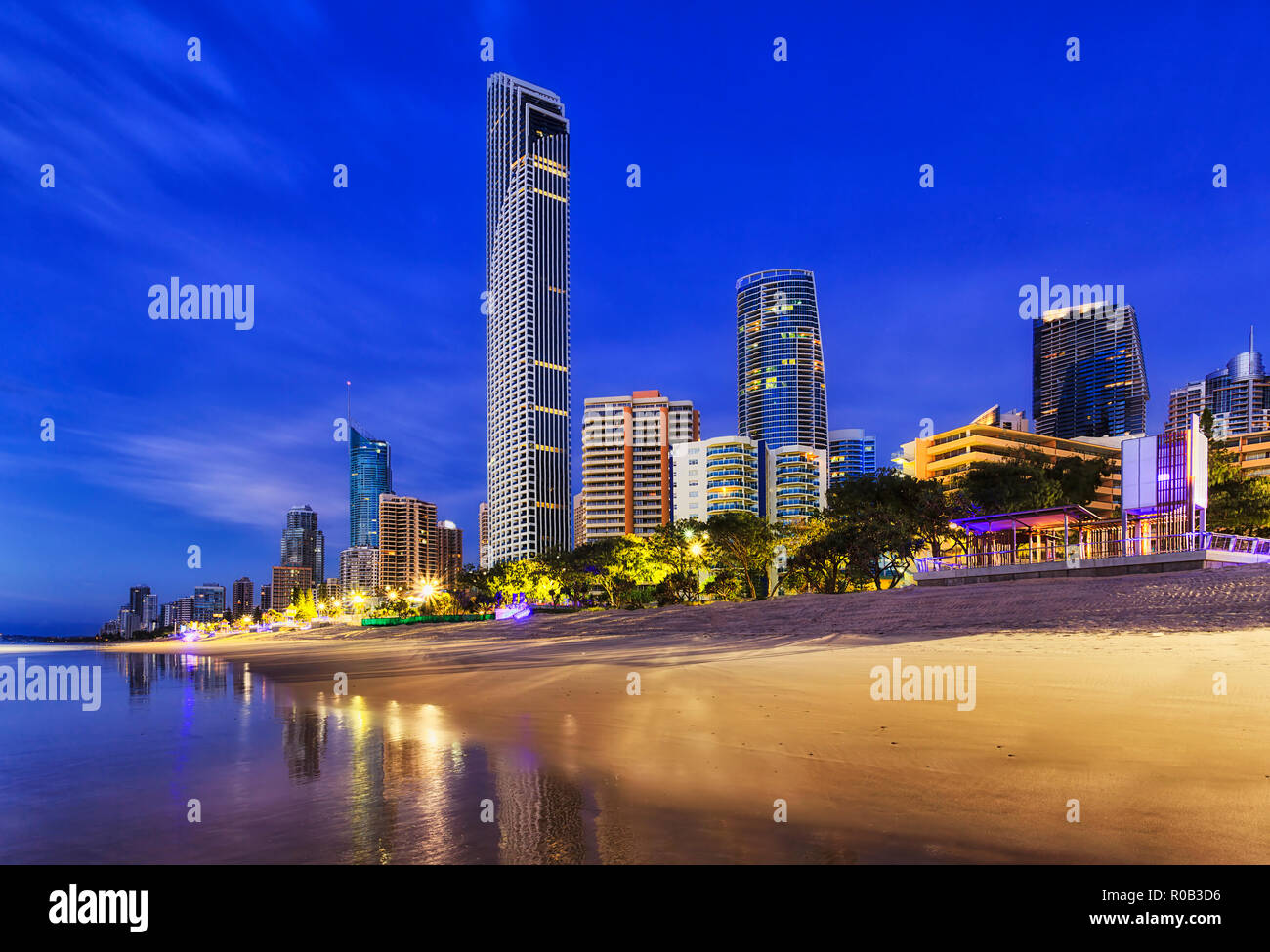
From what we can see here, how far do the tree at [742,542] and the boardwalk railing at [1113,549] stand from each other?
20.8m

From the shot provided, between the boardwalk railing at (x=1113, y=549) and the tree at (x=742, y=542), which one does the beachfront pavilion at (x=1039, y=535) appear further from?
the tree at (x=742, y=542)

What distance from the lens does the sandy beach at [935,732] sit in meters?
6.23

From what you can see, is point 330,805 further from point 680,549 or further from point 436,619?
point 436,619

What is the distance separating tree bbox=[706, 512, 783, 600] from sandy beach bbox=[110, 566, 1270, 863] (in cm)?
4067

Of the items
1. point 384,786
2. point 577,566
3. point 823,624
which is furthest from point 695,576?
point 384,786

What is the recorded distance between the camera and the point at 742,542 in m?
68.1

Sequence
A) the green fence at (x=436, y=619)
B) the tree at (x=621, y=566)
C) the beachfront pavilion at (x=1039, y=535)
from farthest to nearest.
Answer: the green fence at (x=436, y=619), the tree at (x=621, y=566), the beachfront pavilion at (x=1039, y=535)

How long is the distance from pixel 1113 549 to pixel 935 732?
3727 centimetres

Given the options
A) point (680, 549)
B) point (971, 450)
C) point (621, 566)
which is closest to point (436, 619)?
point (621, 566)

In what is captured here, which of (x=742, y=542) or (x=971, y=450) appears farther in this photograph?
(x=971, y=450)

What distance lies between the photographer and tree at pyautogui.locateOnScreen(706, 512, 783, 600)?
67.8 meters

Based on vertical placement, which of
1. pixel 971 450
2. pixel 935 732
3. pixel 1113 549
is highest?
pixel 971 450

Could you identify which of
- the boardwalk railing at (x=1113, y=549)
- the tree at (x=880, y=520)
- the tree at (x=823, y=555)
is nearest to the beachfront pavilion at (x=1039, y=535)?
the boardwalk railing at (x=1113, y=549)
